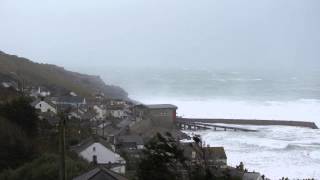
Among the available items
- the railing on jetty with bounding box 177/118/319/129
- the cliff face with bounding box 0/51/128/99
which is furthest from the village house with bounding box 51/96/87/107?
the railing on jetty with bounding box 177/118/319/129

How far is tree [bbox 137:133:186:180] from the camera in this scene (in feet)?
27.9

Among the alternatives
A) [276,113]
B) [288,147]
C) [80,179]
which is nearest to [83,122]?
[288,147]

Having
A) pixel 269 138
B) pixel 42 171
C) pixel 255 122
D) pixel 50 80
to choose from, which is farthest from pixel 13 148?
pixel 50 80

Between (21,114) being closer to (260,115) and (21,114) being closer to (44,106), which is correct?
(44,106)

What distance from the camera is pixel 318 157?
2928 cm

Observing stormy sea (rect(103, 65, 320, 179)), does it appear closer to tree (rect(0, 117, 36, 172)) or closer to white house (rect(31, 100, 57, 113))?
white house (rect(31, 100, 57, 113))

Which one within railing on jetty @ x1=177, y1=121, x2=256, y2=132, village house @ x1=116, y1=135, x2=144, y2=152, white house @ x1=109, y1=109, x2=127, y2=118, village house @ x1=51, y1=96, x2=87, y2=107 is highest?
village house @ x1=51, y1=96, x2=87, y2=107

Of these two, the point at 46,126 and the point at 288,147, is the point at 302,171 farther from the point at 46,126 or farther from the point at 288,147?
the point at 46,126

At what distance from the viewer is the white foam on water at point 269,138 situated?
2598cm

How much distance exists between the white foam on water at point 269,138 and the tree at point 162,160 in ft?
50.5

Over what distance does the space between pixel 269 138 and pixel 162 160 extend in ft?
98.2

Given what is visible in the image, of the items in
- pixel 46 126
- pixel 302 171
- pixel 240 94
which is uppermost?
pixel 240 94

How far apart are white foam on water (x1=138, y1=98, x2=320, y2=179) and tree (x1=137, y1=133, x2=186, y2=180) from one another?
50.5 feet

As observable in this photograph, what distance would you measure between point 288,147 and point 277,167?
292 inches
